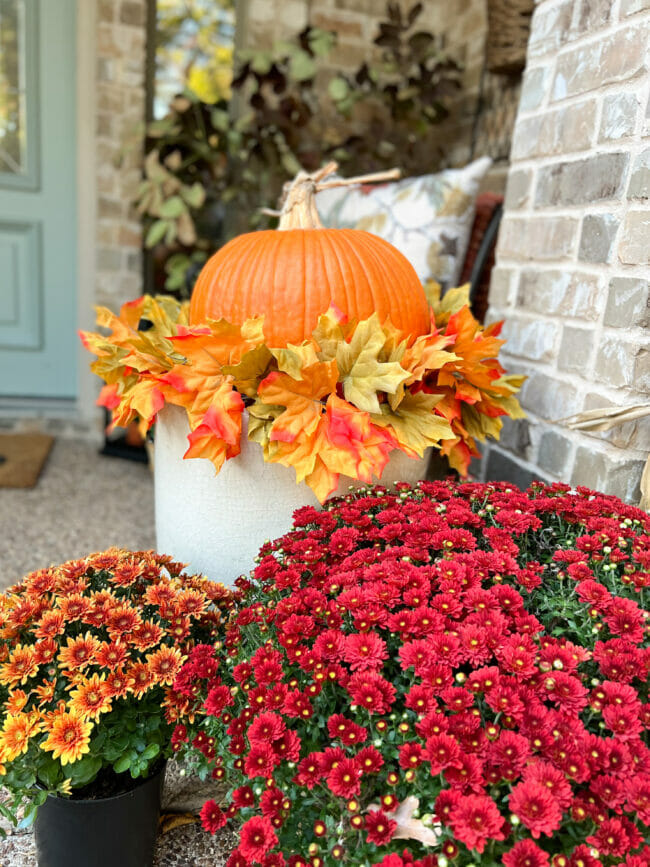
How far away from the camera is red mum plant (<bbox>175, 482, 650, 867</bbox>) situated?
0.61m

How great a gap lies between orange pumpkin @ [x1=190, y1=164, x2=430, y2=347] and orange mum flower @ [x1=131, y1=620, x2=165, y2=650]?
20.6 inches

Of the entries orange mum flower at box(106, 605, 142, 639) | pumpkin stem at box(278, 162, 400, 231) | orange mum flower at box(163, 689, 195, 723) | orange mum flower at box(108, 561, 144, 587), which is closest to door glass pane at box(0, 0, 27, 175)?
pumpkin stem at box(278, 162, 400, 231)

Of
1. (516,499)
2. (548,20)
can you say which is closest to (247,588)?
(516,499)

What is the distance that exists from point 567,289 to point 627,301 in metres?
0.18

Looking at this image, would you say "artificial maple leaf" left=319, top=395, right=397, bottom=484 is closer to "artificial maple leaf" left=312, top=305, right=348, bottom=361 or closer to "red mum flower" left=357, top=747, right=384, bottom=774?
"artificial maple leaf" left=312, top=305, right=348, bottom=361

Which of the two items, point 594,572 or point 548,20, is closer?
point 594,572

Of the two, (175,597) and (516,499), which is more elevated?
(516,499)

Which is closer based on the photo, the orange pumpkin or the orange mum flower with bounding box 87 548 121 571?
the orange mum flower with bounding box 87 548 121 571

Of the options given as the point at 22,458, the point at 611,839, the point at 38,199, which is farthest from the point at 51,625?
the point at 38,199

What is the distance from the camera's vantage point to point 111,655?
0.85 m

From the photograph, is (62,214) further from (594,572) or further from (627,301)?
(594,572)

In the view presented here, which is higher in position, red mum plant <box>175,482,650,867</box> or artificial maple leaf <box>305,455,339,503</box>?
artificial maple leaf <box>305,455,339,503</box>

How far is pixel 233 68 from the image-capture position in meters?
2.72

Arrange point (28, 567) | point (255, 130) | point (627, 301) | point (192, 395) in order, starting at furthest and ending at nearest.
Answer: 1. point (255, 130)
2. point (28, 567)
3. point (627, 301)
4. point (192, 395)
